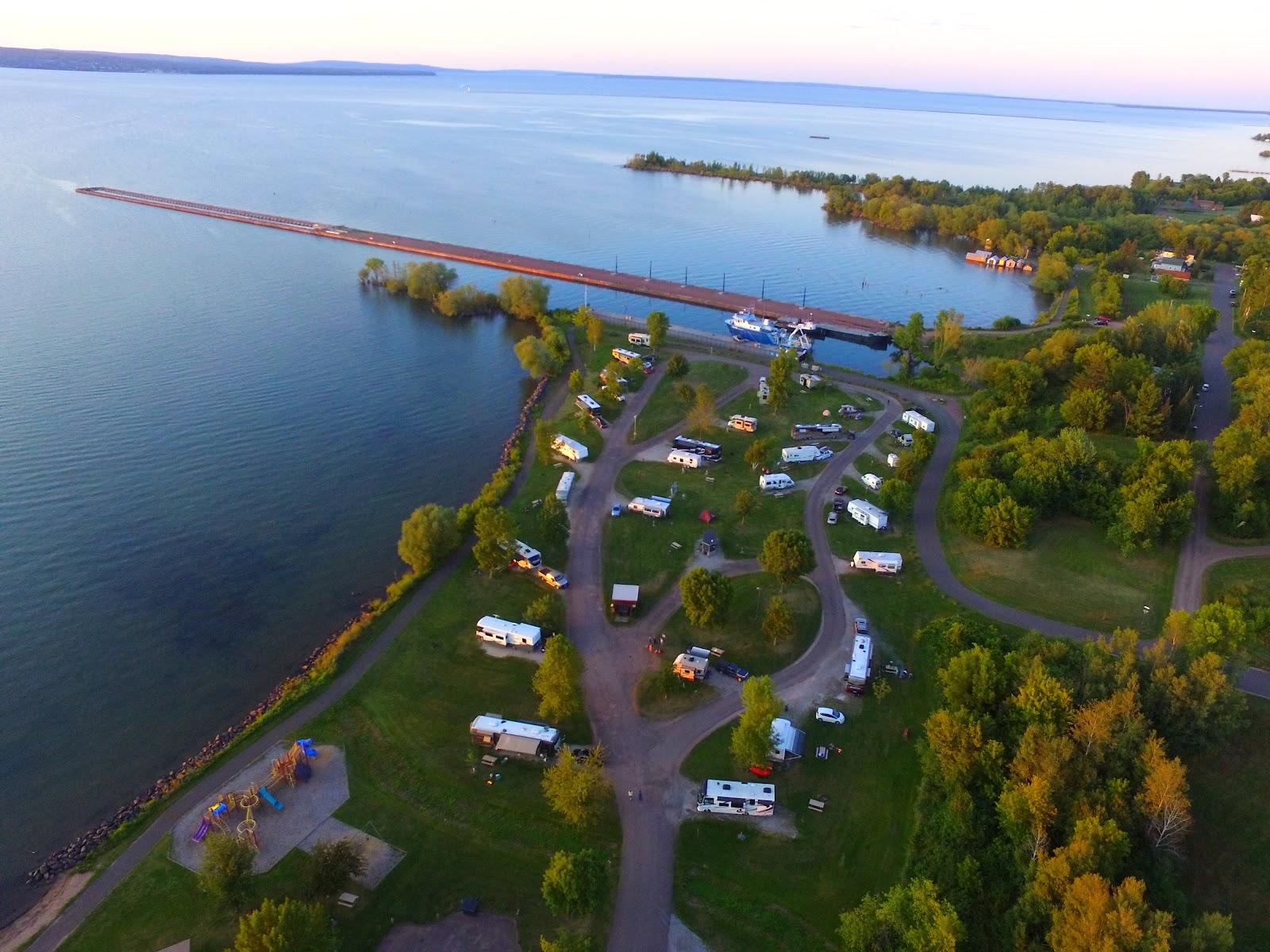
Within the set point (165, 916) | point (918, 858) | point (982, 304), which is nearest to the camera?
point (165, 916)

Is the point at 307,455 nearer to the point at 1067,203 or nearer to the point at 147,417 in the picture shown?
the point at 147,417

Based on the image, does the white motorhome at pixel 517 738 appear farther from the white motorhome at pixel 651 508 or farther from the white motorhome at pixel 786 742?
the white motorhome at pixel 651 508

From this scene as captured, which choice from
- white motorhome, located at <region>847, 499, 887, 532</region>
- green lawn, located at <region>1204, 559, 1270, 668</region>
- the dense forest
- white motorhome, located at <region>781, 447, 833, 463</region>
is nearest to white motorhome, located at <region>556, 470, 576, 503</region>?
white motorhome, located at <region>781, 447, 833, 463</region>

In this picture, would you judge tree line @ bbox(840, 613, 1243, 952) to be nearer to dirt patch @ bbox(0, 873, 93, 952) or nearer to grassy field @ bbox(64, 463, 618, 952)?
grassy field @ bbox(64, 463, 618, 952)

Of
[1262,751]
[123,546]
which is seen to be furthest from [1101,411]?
[123,546]

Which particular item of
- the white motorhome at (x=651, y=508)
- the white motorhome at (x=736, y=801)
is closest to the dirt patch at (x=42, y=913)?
the white motorhome at (x=736, y=801)

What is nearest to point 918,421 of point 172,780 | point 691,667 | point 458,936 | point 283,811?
point 691,667
